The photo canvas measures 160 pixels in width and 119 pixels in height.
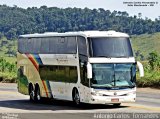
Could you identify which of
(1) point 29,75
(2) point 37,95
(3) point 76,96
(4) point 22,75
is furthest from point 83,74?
(4) point 22,75

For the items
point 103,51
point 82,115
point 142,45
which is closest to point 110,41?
point 103,51

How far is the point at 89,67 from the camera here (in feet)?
80.5

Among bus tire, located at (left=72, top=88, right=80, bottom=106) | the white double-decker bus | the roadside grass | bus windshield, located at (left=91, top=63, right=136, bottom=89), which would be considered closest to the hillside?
the roadside grass

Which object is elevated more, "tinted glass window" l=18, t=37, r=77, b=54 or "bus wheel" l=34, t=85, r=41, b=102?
"tinted glass window" l=18, t=37, r=77, b=54

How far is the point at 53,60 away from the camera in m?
28.8

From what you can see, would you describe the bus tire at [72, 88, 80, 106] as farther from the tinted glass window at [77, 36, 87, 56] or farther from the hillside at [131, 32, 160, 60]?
the hillside at [131, 32, 160, 60]

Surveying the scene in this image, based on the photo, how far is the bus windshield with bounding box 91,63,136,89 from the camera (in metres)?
24.9

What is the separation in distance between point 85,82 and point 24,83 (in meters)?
8.27

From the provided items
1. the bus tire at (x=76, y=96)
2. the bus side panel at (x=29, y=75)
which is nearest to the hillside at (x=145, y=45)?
the bus side panel at (x=29, y=75)

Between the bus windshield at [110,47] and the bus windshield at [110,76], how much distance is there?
521mm

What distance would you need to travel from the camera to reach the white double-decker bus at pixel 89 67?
2489 centimetres

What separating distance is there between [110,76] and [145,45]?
498ft

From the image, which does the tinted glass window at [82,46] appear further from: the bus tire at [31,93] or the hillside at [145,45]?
the hillside at [145,45]

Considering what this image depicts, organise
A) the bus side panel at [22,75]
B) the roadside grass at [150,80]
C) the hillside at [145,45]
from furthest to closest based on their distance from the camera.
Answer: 1. the hillside at [145,45]
2. the roadside grass at [150,80]
3. the bus side panel at [22,75]
